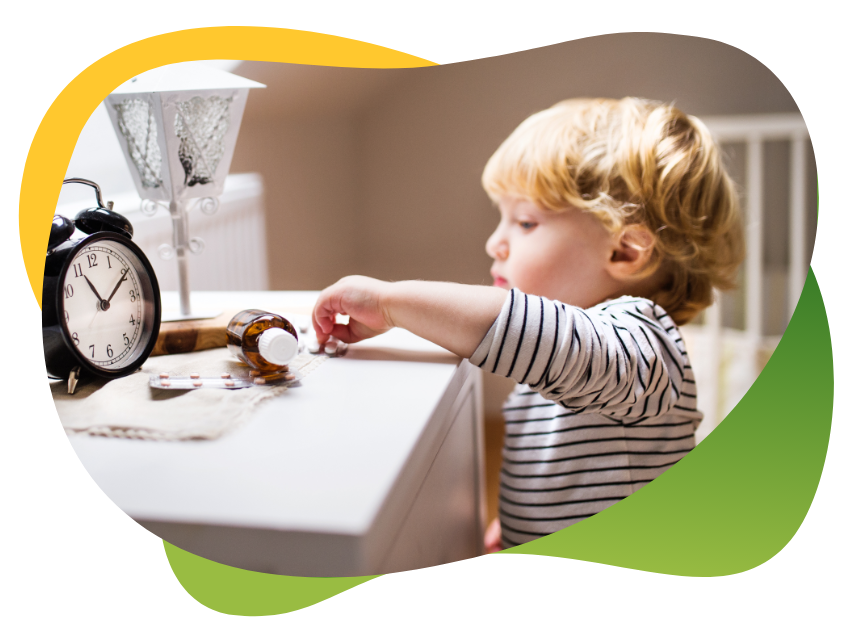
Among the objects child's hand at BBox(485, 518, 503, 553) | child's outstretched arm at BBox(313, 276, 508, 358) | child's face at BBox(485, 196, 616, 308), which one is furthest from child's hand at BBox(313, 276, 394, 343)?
child's hand at BBox(485, 518, 503, 553)

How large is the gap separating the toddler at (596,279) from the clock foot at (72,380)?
189 millimetres

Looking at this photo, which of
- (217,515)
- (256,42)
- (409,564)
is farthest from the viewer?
(256,42)

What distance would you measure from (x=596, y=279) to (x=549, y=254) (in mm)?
48

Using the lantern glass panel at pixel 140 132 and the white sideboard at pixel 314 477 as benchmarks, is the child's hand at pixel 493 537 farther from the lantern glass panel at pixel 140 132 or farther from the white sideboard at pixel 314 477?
the lantern glass panel at pixel 140 132

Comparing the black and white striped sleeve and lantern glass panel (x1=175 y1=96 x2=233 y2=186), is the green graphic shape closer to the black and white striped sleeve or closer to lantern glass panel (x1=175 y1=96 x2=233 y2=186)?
the black and white striped sleeve

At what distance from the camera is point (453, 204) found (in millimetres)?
586

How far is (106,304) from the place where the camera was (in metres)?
0.51

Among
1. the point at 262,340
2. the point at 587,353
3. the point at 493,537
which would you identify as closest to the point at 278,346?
the point at 262,340

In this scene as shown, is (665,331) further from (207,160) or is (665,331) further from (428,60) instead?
(207,160)

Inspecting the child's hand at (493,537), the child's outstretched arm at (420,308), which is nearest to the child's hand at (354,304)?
the child's outstretched arm at (420,308)

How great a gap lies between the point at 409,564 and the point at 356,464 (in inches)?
5.0

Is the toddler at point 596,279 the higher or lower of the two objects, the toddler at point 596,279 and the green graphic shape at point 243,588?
the higher

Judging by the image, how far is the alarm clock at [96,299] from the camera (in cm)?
48

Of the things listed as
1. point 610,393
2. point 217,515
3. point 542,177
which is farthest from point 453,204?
point 217,515
